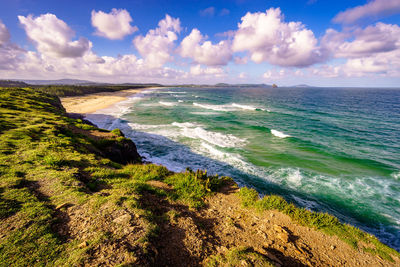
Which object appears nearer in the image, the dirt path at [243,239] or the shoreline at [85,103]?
the dirt path at [243,239]

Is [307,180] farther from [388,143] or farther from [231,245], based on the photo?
[388,143]

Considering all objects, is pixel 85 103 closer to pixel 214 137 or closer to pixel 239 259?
pixel 214 137

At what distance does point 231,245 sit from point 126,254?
3.17 m

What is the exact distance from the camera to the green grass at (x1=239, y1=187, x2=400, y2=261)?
19.1 feet

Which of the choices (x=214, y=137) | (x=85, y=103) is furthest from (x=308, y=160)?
(x=85, y=103)

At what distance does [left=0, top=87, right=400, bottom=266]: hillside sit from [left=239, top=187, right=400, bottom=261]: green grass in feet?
0.12

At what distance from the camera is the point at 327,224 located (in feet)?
21.5

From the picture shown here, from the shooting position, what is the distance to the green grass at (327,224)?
5.84m

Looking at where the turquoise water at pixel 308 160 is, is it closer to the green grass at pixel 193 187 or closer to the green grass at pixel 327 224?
the green grass at pixel 327 224

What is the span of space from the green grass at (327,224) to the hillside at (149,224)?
0.04 meters

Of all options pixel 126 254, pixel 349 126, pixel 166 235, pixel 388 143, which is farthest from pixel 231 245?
pixel 349 126

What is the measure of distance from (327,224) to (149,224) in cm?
674

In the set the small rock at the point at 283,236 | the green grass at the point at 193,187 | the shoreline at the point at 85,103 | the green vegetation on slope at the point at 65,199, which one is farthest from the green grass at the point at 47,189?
the shoreline at the point at 85,103

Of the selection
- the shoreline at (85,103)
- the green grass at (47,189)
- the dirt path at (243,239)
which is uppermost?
the green grass at (47,189)
